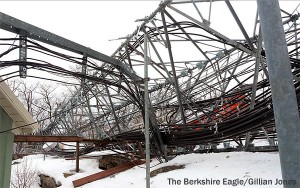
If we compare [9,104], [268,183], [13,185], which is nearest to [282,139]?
[268,183]

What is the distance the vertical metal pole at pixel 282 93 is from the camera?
203cm

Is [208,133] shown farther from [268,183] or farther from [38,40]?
[38,40]

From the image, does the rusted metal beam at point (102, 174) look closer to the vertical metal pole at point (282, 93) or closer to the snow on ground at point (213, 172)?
the snow on ground at point (213, 172)

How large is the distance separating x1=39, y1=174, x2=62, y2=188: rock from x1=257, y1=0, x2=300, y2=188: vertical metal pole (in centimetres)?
856

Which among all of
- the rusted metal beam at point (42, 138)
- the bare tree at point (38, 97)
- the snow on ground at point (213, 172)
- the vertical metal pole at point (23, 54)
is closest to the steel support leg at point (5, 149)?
the vertical metal pole at point (23, 54)

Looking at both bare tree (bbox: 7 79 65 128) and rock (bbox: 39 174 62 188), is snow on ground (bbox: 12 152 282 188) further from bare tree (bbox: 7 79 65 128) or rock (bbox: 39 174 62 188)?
bare tree (bbox: 7 79 65 128)

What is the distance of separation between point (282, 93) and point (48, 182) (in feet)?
31.0

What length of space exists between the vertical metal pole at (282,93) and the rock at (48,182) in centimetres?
856

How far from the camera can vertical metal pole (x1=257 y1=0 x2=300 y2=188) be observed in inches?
79.8

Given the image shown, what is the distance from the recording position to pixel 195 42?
260 inches

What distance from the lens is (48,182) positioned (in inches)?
388

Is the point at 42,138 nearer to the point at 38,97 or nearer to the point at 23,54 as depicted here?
the point at 23,54

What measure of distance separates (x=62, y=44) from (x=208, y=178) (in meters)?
3.78

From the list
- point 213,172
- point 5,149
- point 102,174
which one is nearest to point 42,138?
point 102,174
